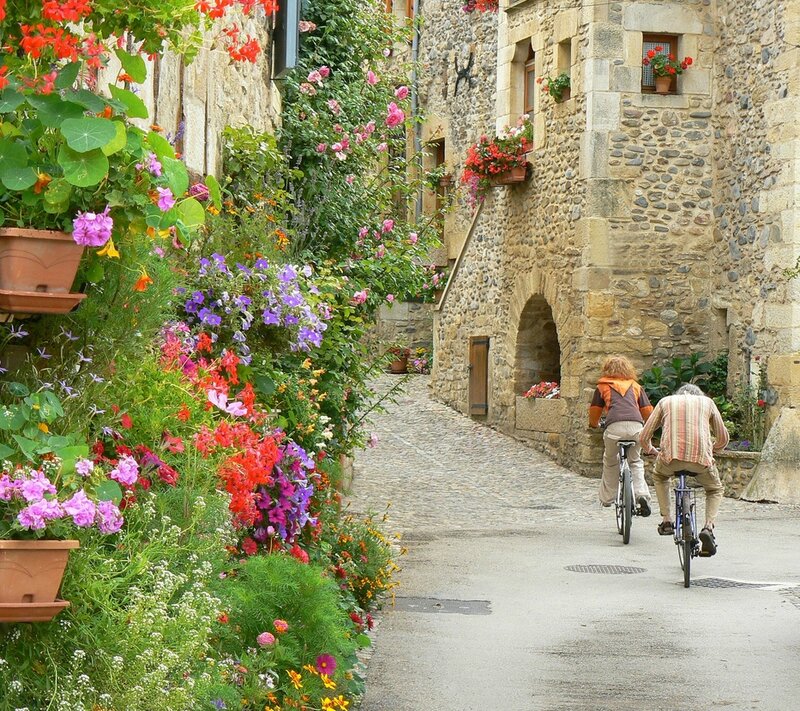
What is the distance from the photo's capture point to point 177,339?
543cm

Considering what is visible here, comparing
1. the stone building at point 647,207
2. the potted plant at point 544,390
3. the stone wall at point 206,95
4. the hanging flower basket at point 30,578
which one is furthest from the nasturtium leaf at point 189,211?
the potted plant at point 544,390

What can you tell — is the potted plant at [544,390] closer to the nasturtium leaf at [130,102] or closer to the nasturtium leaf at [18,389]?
the nasturtium leaf at [130,102]

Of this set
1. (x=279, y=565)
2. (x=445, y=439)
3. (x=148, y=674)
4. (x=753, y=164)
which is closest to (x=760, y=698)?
(x=279, y=565)

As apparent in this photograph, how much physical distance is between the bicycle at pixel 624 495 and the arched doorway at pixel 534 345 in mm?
7609

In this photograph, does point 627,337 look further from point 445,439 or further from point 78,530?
point 78,530

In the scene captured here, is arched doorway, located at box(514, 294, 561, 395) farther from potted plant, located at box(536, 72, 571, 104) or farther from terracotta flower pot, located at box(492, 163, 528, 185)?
potted plant, located at box(536, 72, 571, 104)

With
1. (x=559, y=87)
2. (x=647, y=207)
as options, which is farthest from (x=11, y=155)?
(x=559, y=87)

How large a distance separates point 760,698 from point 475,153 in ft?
50.1

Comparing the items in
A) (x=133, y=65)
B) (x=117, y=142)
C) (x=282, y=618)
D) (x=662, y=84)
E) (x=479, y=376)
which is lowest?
(x=282, y=618)

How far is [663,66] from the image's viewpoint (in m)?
18.6

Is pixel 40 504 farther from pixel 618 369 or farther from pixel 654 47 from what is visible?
pixel 654 47

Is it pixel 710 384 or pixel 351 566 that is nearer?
pixel 351 566

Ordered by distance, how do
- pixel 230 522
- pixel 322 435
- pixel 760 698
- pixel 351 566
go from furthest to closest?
pixel 351 566, pixel 322 435, pixel 760 698, pixel 230 522

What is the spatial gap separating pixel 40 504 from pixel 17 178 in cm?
80
